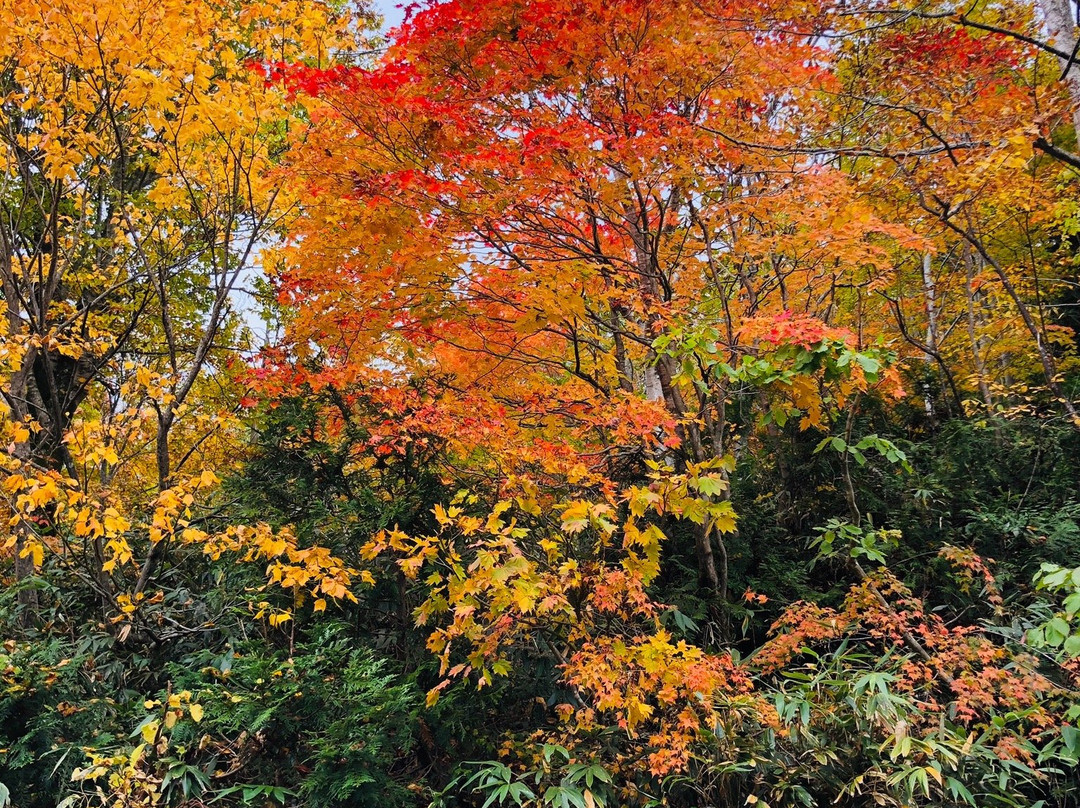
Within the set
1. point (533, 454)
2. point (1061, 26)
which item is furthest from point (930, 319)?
point (533, 454)

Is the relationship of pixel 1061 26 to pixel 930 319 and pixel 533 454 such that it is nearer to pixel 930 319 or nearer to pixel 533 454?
pixel 930 319

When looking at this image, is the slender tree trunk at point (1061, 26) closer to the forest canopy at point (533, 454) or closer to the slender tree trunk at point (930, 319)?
the forest canopy at point (533, 454)

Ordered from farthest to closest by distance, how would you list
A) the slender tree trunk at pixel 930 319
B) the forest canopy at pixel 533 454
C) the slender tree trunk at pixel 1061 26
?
the slender tree trunk at pixel 930 319 → the slender tree trunk at pixel 1061 26 → the forest canopy at pixel 533 454

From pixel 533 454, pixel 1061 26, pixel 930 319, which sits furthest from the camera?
pixel 930 319

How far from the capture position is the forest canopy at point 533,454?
3.38 meters

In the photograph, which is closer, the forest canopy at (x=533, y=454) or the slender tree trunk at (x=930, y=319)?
the forest canopy at (x=533, y=454)

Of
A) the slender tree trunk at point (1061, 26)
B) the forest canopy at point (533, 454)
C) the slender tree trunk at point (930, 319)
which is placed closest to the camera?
the forest canopy at point (533, 454)

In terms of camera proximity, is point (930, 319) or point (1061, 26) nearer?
point (1061, 26)

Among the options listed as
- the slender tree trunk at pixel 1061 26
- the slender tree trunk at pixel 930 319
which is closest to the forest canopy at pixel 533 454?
the slender tree trunk at pixel 1061 26

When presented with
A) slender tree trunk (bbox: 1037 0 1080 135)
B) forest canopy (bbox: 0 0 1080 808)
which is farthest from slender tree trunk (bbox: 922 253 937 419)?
slender tree trunk (bbox: 1037 0 1080 135)

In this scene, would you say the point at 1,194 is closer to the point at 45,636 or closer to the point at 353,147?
the point at 353,147

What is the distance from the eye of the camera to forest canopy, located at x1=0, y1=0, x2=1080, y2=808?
3381mm

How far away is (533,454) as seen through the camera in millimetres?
4633

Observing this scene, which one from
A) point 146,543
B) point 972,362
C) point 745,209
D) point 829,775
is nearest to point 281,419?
point 146,543
